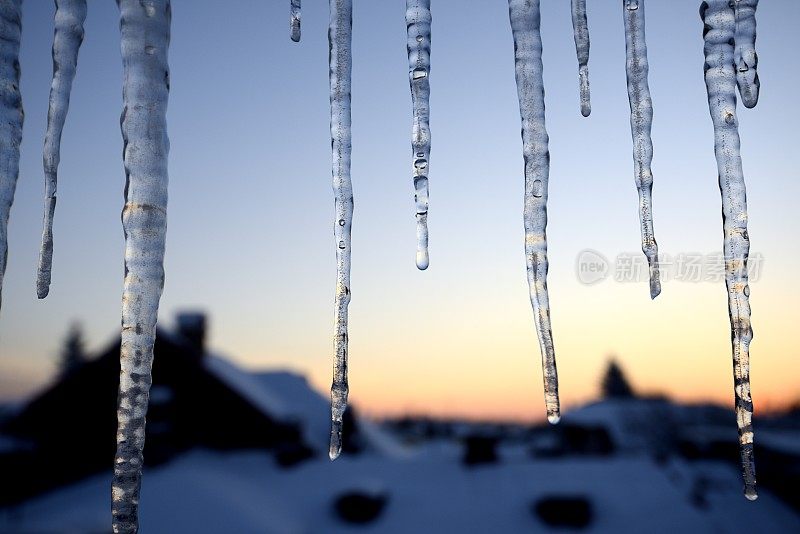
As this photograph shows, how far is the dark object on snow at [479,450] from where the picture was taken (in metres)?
14.2

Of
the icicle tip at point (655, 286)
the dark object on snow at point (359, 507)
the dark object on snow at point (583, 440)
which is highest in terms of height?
the icicle tip at point (655, 286)

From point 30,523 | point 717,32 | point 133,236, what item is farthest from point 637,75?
point 30,523

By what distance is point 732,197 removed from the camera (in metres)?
2.12

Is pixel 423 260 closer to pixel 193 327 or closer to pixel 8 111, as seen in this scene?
pixel 8 111

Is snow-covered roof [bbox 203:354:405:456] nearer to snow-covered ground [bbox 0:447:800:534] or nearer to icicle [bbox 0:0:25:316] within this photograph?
snow-covered ground [bbox 0:447:800:534]

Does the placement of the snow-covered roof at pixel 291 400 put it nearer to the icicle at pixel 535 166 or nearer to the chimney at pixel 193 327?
the chimney at pixel 193 327

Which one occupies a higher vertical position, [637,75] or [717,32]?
[717,32]

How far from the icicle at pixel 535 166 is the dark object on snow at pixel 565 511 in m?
10.6

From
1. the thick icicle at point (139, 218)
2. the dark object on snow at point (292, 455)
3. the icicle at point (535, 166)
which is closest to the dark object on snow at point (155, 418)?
the dark object on snow at point (292, 455)

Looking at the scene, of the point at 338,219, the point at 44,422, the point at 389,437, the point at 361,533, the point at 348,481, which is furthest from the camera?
the point at 389,437

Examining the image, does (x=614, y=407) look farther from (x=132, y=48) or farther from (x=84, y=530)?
(x=132, y=48)

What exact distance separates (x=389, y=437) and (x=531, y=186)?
25.0m

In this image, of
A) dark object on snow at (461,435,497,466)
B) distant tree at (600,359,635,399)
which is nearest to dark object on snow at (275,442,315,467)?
dark object on snow at (461,435,497,466)

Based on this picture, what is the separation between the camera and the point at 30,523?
11.7 meters
